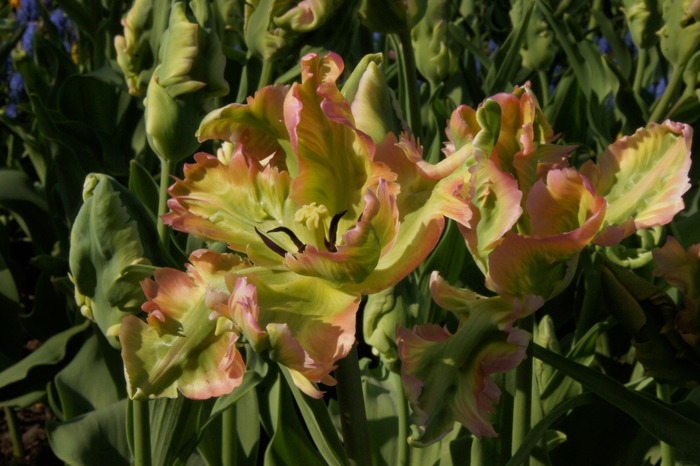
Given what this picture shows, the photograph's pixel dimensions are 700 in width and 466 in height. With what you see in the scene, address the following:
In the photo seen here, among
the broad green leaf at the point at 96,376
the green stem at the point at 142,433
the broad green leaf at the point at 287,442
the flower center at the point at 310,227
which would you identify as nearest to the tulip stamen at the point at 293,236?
the flower center at the point at 310,227

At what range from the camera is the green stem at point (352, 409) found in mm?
602

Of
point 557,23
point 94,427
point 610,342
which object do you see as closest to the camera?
point 94,427

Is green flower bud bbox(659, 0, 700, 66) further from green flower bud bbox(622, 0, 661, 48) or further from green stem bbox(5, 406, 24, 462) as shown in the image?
green stem bbox(5, 406, 24, 462)

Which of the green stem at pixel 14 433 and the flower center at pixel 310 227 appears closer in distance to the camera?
the flower center at pixel 310 227

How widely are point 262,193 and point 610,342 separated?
101 centimetres

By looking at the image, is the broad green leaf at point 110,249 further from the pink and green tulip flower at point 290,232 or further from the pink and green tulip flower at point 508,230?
the pink and green tulip flower at point 508,230

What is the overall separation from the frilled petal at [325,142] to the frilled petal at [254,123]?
0.02m

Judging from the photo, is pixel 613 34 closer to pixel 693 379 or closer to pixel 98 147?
pixel 98 147

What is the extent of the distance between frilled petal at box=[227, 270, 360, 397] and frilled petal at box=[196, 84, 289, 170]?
0.32ft

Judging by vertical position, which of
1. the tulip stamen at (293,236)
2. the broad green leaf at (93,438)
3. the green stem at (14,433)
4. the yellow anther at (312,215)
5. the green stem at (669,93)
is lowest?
the green stem at (14,433)

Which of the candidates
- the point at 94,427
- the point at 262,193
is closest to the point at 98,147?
the point at 94,427

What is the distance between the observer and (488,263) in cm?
51

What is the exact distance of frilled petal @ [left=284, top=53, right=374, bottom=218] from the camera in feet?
1.81

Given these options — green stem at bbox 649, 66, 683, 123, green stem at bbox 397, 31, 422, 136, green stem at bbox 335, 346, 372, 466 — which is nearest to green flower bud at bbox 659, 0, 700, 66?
green stem at bbox 649, 66, 683, 123
